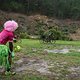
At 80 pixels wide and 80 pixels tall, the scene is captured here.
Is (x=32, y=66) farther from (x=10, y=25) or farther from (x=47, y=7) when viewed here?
(x=47, y=7)

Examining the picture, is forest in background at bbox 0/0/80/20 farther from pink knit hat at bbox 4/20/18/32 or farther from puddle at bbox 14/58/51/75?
pink knit hat at bbox 4/20/18/32

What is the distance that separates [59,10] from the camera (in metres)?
43.3

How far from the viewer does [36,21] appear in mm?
41062

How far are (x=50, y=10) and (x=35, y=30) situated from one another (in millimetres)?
5741

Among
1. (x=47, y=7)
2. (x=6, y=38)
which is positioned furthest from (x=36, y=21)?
(x=6, y=38)

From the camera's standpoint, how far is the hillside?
3900cm

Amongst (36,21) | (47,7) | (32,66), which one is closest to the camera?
(32,66)

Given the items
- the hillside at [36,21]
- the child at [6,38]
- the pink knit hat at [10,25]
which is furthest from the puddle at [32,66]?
the hillside at [36,21]

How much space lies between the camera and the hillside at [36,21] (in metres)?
39.0

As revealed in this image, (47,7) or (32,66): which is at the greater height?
(47,7)

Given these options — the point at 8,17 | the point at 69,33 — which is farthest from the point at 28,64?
the point at 8,17

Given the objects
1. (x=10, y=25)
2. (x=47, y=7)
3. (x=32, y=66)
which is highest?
(x=47, y=7)

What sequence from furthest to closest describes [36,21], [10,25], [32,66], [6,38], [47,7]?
[47,7]
[36,21]
[32,66]
[6,38]
[10,25]

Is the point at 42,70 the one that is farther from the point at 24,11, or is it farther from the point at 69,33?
the point at 24,11
